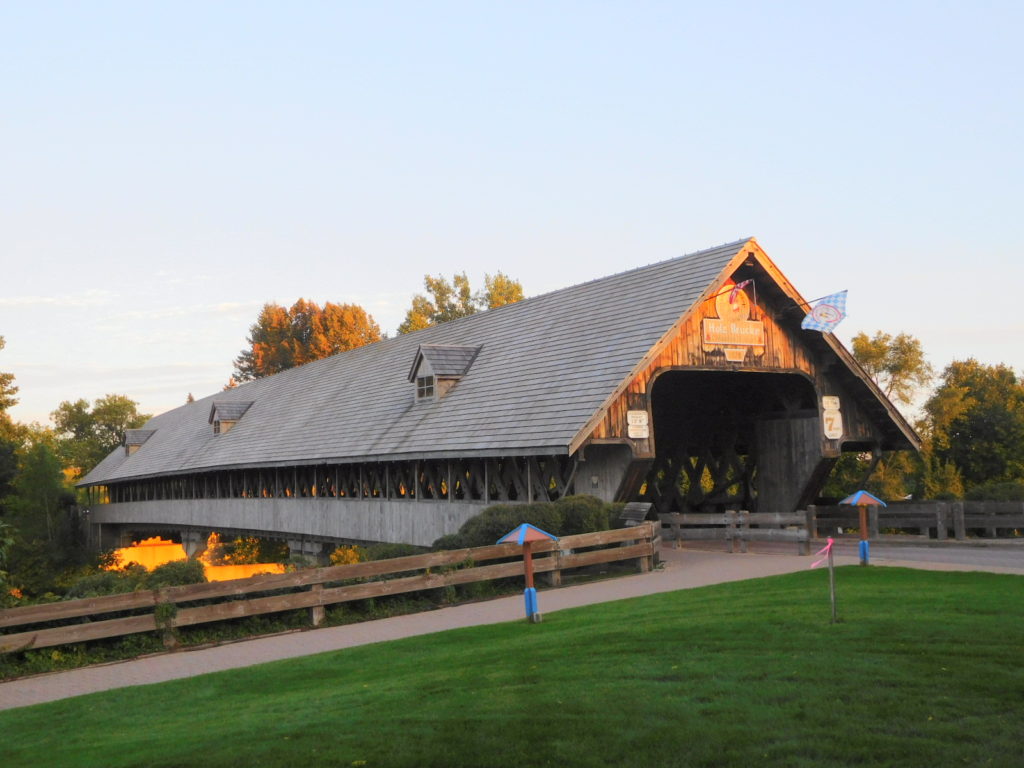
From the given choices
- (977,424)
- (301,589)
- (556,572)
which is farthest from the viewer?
(977,424)

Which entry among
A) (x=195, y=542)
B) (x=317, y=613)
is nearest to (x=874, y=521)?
(x=317, y=613)

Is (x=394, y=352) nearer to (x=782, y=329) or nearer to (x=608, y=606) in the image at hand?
(x=782, y=329)

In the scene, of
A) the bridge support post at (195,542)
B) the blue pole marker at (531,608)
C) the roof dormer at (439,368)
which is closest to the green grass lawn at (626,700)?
the blue pole marker at (531,608)

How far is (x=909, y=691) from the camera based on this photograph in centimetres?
785

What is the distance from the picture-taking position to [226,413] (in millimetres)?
47844

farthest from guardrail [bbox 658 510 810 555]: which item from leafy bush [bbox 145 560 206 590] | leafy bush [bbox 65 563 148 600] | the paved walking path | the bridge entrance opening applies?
leafy bush [bbox 65 563 148 600]

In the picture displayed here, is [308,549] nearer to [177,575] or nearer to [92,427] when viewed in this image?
[177,575]

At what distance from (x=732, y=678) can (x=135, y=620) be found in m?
9.19

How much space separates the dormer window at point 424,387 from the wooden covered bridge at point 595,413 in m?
0.08

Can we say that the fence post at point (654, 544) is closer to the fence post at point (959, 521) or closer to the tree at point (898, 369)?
the fence post at point (959, 521)

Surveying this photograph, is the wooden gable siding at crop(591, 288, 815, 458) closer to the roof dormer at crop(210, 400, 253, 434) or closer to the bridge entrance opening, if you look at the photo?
the bridge entrance opening

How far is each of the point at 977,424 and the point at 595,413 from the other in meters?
25.8

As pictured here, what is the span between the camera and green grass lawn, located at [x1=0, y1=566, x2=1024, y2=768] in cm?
698

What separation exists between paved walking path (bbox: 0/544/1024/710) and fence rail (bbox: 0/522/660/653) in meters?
0.46
